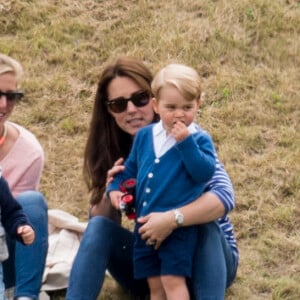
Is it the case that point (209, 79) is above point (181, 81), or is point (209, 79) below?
below

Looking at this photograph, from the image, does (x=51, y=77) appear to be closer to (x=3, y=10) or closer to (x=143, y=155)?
(x=3, y=10)

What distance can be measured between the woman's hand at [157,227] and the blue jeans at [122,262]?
0.16 m

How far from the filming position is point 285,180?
526 centimetres

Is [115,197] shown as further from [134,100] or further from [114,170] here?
[134,100]

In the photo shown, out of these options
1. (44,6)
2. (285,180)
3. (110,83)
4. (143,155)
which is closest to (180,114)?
(143,155)

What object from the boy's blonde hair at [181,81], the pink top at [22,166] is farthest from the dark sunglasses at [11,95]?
the boy's blonde hair at [181,81]

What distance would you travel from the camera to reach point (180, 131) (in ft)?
10.6

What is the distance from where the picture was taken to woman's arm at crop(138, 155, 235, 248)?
3344mm

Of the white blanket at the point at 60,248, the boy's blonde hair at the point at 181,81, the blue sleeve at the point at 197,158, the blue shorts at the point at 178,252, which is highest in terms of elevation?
the boy's blonde hair at the point at 181,81

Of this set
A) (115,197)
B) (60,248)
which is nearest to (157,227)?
(115,197)

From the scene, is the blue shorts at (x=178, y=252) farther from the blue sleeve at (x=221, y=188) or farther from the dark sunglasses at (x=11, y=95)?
the dark sunglasses at (x=11, y=95)

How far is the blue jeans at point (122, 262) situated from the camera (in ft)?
11.2

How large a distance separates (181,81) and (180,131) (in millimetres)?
206

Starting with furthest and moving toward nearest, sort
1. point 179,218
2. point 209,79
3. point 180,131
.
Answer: point 209,79 < point 179,218 < point 180,131
